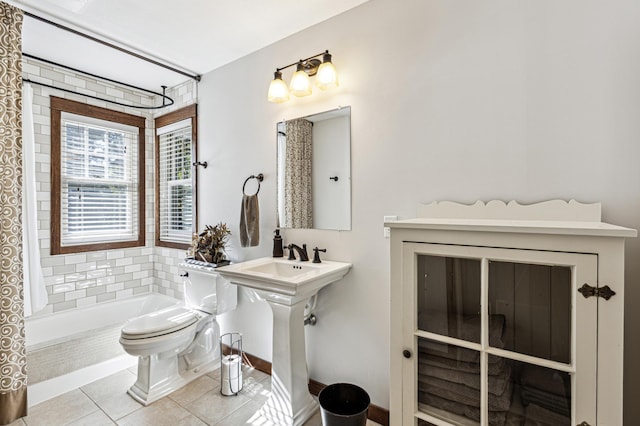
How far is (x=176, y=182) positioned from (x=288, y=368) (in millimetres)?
2277

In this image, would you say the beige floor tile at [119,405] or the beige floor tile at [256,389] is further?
the beige floor tile at [256,389]

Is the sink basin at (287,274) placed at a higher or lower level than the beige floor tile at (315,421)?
higher

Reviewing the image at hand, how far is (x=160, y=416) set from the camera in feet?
6.18

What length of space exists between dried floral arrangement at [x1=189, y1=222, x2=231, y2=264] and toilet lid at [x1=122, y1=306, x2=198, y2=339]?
427 mm

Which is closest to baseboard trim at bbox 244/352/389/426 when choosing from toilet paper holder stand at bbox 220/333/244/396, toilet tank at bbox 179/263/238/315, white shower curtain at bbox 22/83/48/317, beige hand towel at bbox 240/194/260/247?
toilet paper holder stand at bbox 220/333/244/396

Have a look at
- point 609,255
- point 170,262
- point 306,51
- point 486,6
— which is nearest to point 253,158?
point 306,51

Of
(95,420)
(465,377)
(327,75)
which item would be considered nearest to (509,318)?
(465,377)

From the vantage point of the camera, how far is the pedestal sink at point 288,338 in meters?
1.72

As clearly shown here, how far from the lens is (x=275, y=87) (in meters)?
2.11

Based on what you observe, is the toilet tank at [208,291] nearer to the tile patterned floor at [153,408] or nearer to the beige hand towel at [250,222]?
the beige hand towel at [250,222]

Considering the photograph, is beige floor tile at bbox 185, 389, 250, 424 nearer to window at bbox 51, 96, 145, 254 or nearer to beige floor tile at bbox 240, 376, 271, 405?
beige floor tile at bbox 240, 376, 271, 405

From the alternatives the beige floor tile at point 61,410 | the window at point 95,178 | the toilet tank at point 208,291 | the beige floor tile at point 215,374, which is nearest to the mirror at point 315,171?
the toilet tank at point 208,291

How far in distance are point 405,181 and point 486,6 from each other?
942 millimetres

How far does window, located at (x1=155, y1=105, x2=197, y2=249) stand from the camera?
3025mm
